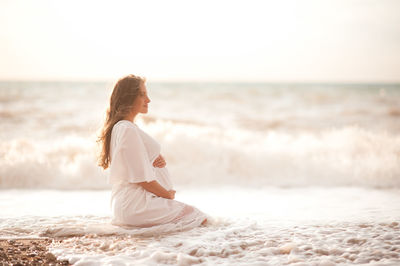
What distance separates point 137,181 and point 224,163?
4.06 metres

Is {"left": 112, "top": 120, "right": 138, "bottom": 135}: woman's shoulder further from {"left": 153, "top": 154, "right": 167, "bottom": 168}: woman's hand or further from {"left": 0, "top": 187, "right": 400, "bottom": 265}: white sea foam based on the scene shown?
{"left": 0, "top": 187, "right": 400, "bottom": 265}: white sea foam

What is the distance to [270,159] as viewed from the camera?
24.0ft

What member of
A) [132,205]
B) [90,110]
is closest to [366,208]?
[132,205]

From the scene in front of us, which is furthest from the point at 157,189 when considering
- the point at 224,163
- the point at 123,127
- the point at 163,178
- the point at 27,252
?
the point at 224,163

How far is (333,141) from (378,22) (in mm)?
5116

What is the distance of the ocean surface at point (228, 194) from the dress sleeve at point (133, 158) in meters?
0.61

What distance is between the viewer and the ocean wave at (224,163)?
6.46 m

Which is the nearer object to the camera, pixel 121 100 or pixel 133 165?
pixel 133 165

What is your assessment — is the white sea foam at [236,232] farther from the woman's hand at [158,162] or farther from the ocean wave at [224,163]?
the ocean wave at [224,163]

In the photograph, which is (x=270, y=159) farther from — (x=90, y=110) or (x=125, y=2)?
(x=90, y=110)

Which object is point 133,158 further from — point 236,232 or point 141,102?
point 236,232

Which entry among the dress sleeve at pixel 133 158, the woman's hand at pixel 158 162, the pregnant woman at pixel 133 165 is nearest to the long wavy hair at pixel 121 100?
the pregnant woman at pixel 133 165

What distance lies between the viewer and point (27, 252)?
308cm

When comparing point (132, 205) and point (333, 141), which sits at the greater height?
point (333, 141)
